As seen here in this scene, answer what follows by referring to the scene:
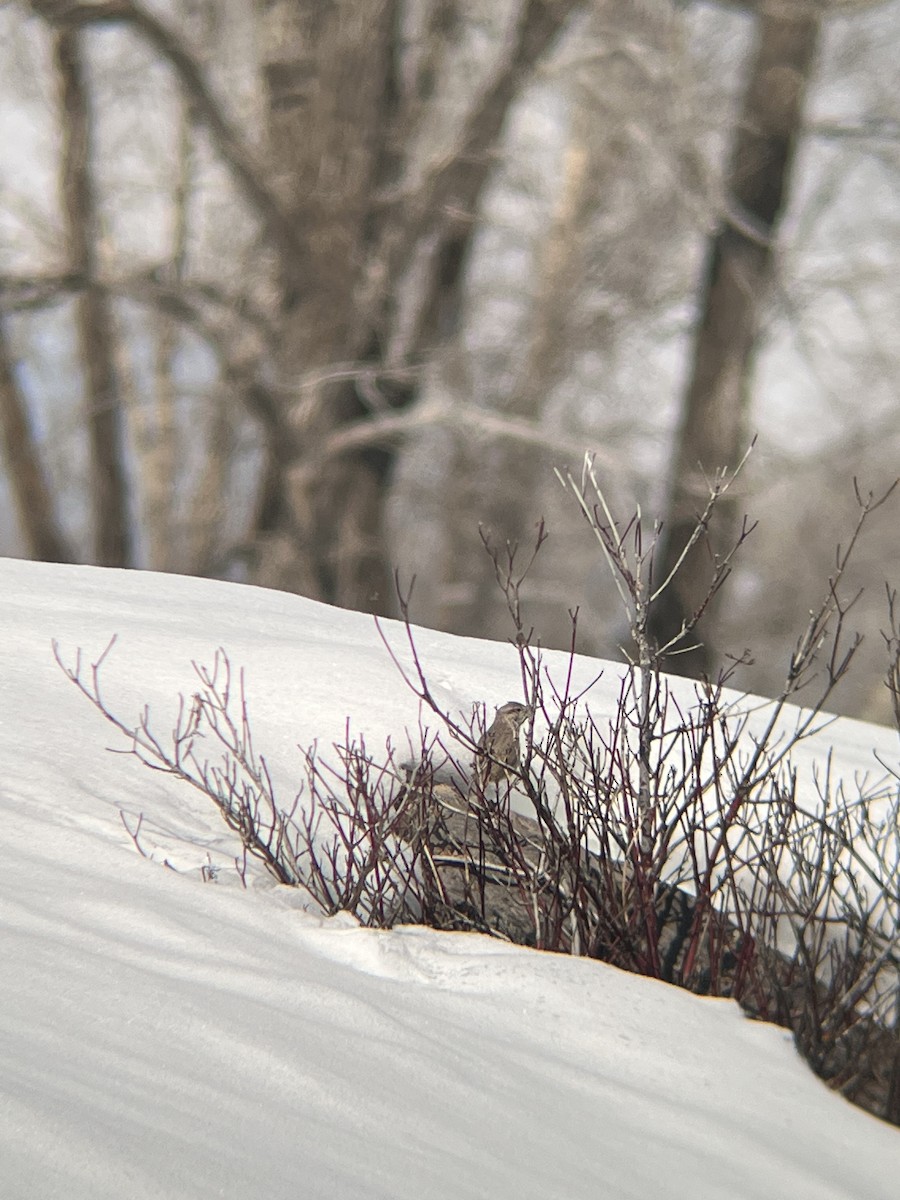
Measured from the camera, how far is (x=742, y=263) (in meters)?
10.7

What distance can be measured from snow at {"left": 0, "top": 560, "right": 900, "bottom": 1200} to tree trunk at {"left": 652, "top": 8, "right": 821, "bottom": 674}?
7705 millimetres

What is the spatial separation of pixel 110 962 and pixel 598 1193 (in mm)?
975

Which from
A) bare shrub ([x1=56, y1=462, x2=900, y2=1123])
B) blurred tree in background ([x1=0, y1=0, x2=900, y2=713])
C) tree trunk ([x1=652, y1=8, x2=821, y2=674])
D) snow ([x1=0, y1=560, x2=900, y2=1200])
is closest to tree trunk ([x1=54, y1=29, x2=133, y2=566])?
blurred tree in background ([x1=0, y1=0, x2=900, y2=713])

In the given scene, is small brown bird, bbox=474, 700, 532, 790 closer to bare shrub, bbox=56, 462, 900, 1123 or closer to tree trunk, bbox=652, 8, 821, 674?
bare shrub, bbox=56, 462, 900, 1123

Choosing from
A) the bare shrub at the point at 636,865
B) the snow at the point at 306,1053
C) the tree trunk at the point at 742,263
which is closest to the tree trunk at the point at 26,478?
the tree trunk at the point at 742,263

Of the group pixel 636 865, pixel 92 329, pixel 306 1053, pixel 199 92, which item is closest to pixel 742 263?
pixel 199 92

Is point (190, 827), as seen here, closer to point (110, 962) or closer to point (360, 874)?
point (360, 874)

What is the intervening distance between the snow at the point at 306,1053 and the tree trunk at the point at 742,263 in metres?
7.71

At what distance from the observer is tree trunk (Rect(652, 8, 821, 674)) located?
1066 centimetres

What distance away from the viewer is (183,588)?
5.36 meters

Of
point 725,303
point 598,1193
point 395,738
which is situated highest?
point 725,303

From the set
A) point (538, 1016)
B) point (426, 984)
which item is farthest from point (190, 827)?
point (538, 1016)

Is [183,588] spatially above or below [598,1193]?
above

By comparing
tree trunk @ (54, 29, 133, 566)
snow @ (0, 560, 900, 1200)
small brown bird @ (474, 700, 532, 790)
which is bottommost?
snow @ (0, 560, 900, 1200)
